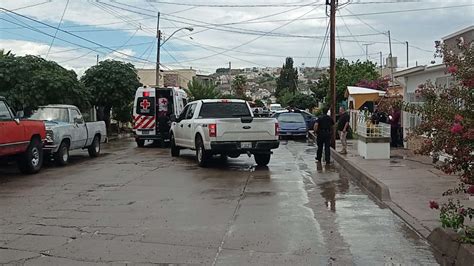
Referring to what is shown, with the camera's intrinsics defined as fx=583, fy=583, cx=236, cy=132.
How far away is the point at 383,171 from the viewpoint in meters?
14.9

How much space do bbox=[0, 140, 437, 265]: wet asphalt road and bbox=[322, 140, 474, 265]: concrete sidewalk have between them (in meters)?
0.24

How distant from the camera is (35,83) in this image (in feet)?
75.2

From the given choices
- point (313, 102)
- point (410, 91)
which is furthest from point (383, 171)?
point (313, 102)

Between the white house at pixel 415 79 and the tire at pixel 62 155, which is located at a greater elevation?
the white house at pixel 415 79

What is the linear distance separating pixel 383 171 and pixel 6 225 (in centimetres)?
949

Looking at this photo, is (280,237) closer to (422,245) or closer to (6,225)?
(422,245)

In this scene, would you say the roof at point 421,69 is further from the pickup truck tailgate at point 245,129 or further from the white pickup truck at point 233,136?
the white pickup truck at point 233,136

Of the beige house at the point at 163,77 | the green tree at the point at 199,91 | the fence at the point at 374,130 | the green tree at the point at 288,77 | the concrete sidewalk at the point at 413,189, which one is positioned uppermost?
the green tree at the point at 288,77

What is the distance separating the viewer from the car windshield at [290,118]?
32.9 meters

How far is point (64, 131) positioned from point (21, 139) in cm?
291

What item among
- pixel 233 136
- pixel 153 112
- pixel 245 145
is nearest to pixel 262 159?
pixel 245 145

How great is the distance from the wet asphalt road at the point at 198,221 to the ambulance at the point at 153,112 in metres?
10.2

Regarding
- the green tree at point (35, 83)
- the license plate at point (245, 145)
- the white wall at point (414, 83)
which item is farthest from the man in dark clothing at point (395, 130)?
the green tree at point (35, 83)

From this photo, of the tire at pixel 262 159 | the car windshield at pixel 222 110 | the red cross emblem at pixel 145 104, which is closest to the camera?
the tire at pixel 262 159
